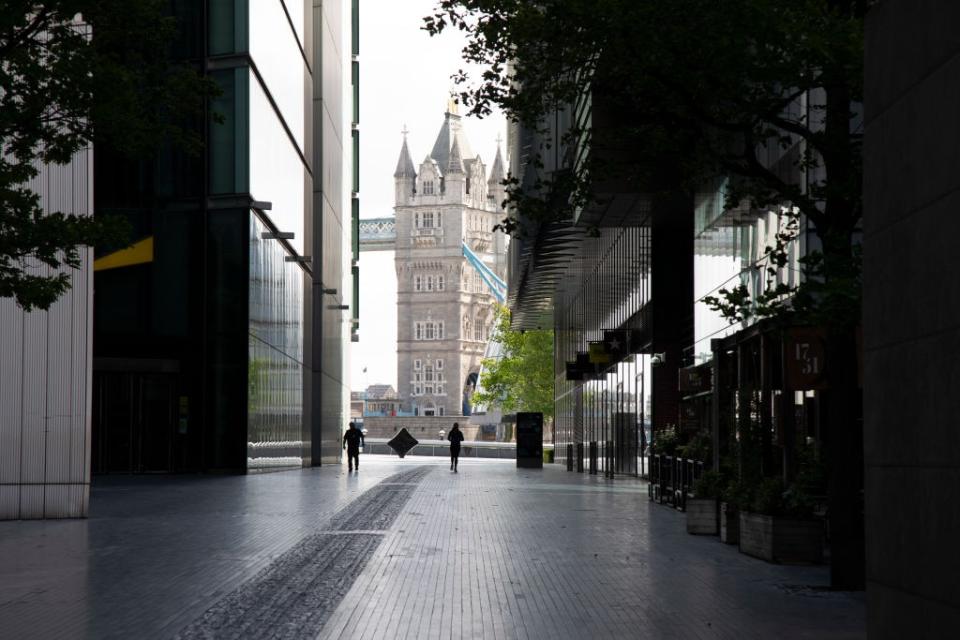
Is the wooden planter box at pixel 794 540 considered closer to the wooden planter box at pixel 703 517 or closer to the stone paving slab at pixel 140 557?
the wooden planter box at pixel 703 517

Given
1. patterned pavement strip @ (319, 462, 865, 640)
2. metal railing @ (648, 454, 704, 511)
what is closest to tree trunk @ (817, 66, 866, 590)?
patterned pavement strip @ (319, 462, 865, 640)

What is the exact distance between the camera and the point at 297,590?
10.6 m

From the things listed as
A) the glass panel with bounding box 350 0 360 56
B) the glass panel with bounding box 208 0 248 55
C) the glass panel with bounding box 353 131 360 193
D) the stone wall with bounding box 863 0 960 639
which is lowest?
the stone wall with bounding box 863 0 960 639

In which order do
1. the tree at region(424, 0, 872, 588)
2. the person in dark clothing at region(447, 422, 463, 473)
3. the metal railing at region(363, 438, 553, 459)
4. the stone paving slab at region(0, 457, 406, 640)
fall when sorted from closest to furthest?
the stone paving slab at region(0, 457, 406, 640), the tree at region(424, 0, 872, 588), the person in dark clothing at region(447, 422, 463, 473), the metal railing at region(363, 438, 553, 459)

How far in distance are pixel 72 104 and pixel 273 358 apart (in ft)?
89.1

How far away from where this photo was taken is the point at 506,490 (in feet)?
96.7

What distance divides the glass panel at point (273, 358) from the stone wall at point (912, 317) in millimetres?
27626

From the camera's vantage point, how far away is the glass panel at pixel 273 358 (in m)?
34.5

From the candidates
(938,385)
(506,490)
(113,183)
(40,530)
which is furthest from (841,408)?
(113,183)

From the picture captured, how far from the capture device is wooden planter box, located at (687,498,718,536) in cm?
1675

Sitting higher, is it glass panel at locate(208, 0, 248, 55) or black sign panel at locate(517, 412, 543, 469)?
glass panel at locate(208, 0, 248, 55)

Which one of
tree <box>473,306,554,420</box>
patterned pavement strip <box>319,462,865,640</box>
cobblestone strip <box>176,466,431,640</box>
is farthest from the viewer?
tree <box>473,306,554,420</box>

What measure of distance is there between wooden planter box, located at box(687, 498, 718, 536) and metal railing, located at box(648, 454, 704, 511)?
265 centimetres

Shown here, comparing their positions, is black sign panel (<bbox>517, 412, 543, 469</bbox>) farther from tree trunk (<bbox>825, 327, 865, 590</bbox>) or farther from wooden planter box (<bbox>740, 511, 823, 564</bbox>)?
tree trunk (<bbox>825, 327, 865, 590</bbox>)
